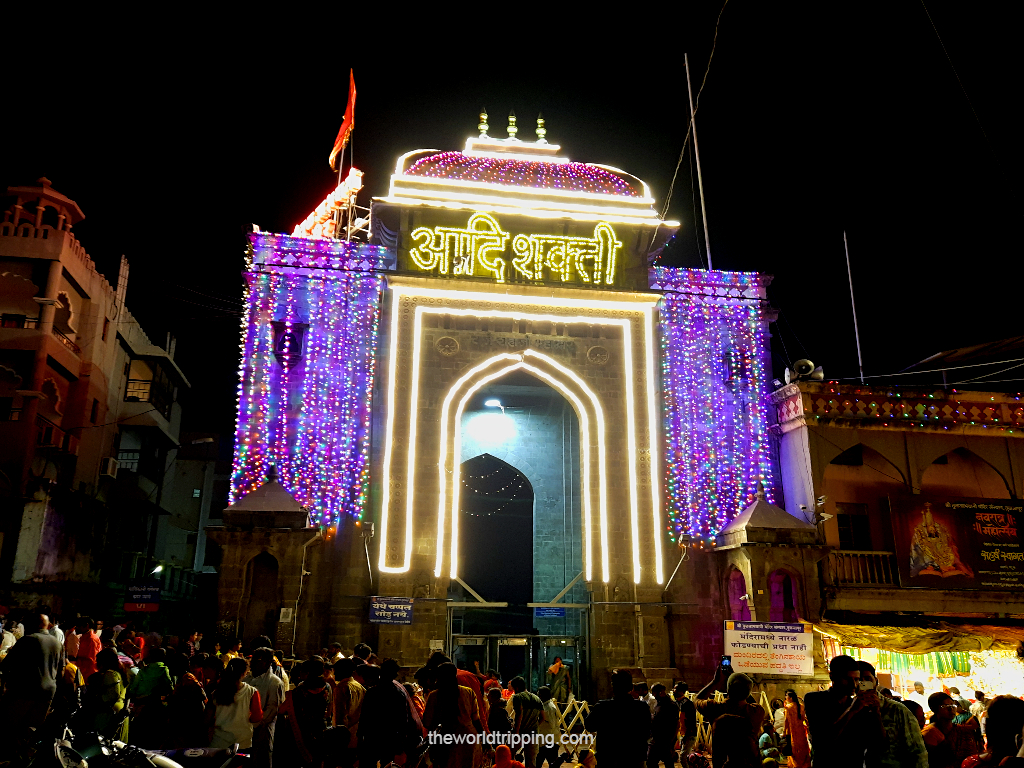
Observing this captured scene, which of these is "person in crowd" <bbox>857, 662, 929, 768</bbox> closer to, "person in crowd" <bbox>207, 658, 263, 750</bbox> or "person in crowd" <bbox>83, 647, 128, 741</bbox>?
Answer: "person in crowd" <bbox>207, 658, 263, 750</bbox>

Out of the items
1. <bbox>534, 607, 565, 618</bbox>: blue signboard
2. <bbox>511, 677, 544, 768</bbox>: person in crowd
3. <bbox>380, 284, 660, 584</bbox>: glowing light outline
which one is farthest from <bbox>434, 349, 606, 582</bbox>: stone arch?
<bbox>511, 677, 544, 768</bbox>: person in crowd

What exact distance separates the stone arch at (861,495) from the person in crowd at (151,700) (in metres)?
18.5

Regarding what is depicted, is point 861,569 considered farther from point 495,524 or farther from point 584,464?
point 495,524

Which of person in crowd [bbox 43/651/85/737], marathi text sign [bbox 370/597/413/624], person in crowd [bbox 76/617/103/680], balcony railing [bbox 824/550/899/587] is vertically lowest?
person in crowd [bbox 43/651/85/737]

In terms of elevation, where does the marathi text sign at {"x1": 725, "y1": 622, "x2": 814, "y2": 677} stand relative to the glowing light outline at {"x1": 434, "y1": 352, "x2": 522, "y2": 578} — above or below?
below

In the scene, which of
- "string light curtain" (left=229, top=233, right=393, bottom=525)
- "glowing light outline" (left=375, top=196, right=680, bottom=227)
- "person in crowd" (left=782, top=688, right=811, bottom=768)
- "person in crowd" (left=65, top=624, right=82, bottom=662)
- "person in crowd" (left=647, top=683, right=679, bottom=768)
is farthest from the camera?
"glowing light outline" (left=375, top=196, right=680, bottom=227)

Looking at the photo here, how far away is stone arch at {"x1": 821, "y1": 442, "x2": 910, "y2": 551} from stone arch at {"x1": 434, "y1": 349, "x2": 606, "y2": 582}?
6571 mm

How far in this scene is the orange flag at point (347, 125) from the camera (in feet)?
84.9

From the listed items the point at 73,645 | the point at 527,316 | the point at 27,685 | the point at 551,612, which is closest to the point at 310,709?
the point at 27,685

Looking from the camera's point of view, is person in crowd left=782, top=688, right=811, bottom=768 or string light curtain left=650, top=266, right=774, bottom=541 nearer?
person in crowd left=782, top=688, right=811, bottom=768

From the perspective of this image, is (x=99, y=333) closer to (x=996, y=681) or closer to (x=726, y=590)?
(x=726, y=590)

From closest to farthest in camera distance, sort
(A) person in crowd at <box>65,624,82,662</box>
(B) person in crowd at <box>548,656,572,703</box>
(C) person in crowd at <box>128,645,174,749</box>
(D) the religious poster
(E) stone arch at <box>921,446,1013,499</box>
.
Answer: (C) person in crowd at <box>128,645,174,749</box> < (A) person in crowd at <box>65,624,82,662</box> < (B) person in crowd at <box>548,656,572,703</box> < (D) the religious poster < (E) stone arch at <box>921,446,1013,499</box>

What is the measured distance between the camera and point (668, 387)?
Answer: 22.6m
